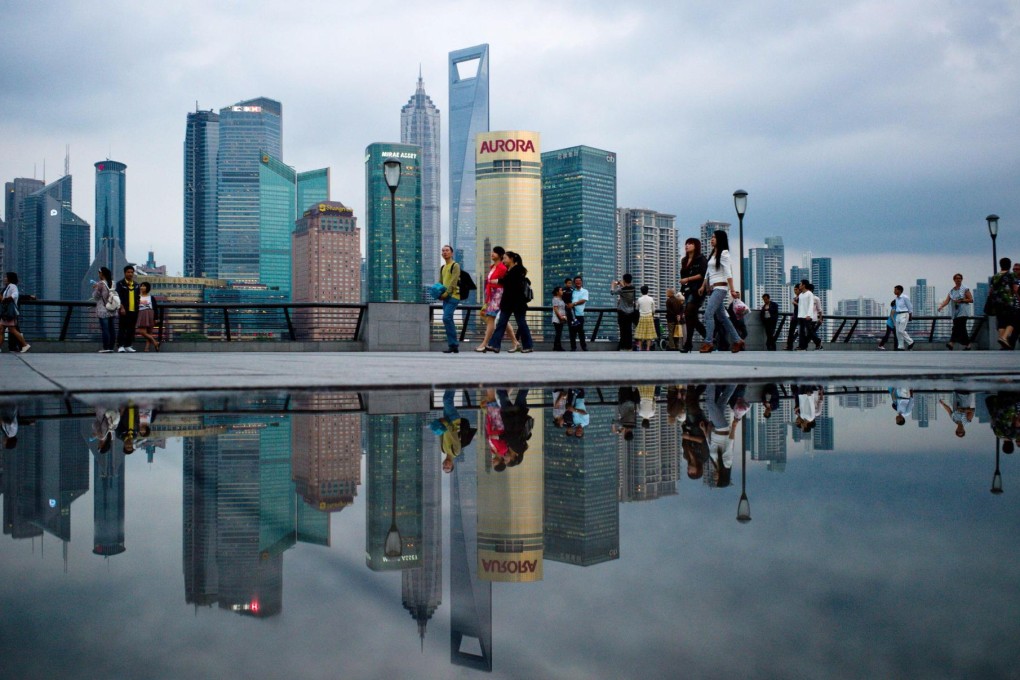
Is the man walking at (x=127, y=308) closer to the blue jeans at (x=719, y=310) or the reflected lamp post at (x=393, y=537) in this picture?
the blue jeans at (x=719, y=310)

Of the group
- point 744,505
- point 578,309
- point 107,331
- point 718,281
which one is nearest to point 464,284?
point 718,281

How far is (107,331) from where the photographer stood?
62.6 feet

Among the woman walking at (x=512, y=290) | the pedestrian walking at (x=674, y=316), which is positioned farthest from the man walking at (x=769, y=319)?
the woman walking at (x=512, y=290)

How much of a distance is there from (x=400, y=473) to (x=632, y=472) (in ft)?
2.45

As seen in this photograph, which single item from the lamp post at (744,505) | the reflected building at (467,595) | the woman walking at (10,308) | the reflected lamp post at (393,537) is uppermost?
the woman walking at (10,308)

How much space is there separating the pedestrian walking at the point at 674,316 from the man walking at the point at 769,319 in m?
2.52

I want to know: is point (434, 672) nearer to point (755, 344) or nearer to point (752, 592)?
point (752, 592)

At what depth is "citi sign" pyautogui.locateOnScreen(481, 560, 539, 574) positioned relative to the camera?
1.59 m

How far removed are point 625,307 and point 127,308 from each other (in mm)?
12989

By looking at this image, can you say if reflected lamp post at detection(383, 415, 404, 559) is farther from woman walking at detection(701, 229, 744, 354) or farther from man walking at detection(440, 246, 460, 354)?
man walking at detection(440, 246, 460, 354)

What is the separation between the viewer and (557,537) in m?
1.80

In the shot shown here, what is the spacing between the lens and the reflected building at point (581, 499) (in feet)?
5.57

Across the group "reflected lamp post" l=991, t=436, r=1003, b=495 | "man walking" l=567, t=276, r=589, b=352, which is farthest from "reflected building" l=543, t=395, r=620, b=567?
"man walking" l=567, t=276, r=589, b=352

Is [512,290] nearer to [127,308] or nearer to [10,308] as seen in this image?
[127,308]
